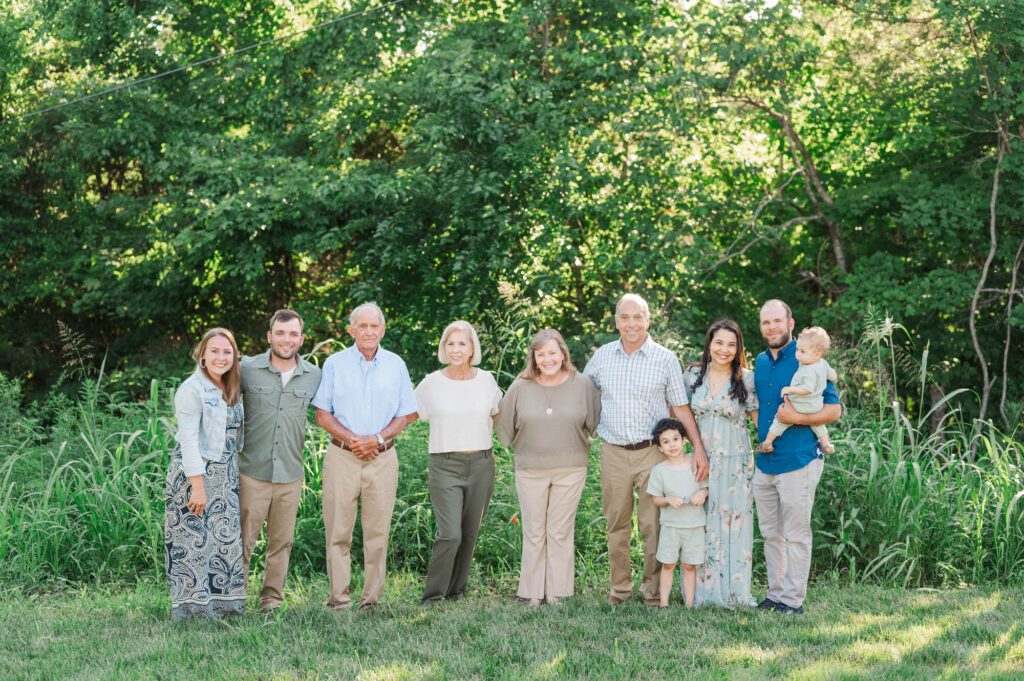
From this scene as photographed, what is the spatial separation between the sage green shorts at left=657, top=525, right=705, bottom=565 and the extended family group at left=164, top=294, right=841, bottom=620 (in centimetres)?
1

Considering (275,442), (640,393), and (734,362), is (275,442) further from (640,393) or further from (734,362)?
(734,362)

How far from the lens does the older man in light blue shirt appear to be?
5.62 metres

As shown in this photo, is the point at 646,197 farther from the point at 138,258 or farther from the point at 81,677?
the point at 81,677

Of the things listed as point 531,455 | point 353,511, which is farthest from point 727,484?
point 353,511

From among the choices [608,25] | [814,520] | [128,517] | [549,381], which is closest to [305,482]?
[128,517]

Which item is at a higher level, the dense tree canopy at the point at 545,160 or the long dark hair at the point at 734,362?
the dense tree canopy at the point at 545,160

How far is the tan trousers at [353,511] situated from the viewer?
564cm

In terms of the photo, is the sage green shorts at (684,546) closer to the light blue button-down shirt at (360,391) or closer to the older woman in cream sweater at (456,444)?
the older woman in cream sweater at (456,444)

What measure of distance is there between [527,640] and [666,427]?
54.7 inches

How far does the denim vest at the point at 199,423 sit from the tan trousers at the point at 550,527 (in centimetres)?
172

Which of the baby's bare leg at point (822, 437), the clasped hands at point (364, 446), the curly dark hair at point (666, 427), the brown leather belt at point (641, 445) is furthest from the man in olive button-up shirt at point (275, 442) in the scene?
the baby's bare leg at point (822, 437)

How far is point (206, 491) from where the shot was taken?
538cm

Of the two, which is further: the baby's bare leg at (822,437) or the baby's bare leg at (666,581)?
the baby's bare leg at (666,581)

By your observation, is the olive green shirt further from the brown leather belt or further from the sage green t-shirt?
the sage green t-shirt
